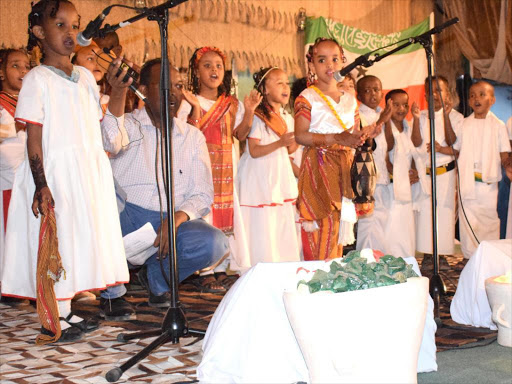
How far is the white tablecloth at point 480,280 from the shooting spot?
126 inches

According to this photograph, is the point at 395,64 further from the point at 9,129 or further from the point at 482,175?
the point at 9,129

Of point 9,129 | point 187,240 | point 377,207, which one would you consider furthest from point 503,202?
point 9,129

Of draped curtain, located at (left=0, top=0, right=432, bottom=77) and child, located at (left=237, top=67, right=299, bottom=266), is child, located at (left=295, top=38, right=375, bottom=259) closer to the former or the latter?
child, located at (left=237, top=67, right=299, bottom=266)

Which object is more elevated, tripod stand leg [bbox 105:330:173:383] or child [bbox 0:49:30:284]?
child [bbox 0:49:30:284]

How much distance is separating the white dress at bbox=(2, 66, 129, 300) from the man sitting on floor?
0.35m

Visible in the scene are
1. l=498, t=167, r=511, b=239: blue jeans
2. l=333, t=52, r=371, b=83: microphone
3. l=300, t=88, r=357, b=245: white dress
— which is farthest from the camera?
l=498, t=167, r=511, b=239: blue jeans

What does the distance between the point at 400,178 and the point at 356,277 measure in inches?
163

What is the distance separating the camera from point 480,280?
10.7 feet

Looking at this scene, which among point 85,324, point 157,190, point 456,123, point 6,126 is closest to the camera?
point 85,324

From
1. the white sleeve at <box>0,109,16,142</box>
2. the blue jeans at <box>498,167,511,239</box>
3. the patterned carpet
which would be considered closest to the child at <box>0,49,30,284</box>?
the white sleeve at <box>0,109,16,142</box>

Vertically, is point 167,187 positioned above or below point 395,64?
below

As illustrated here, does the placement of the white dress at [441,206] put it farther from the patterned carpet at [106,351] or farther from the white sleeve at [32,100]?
the white sleeve at [32,100]

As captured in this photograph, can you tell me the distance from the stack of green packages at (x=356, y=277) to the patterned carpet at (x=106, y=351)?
780 millimetres

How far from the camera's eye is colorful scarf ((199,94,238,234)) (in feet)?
16.7
